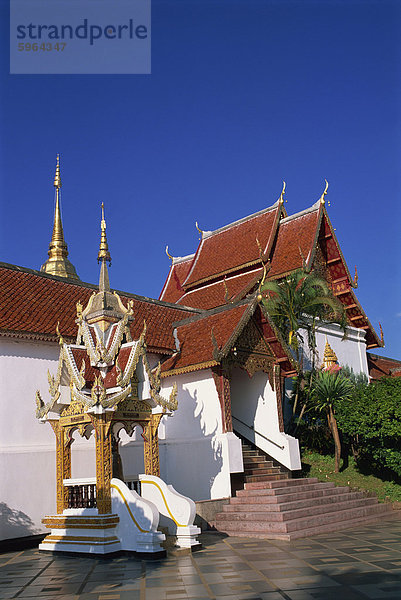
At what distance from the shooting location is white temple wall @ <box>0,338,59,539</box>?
10.1 m

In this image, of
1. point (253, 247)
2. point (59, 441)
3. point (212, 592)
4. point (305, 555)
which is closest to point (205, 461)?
point (59, 441)

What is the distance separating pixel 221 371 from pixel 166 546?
4.22 metres

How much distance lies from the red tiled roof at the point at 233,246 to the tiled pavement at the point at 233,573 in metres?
12.1

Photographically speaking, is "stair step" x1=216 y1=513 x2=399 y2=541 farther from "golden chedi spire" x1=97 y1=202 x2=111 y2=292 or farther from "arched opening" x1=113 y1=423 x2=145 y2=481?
"golden chedi spire" x1=97 y1=202 x2=111 y2=292

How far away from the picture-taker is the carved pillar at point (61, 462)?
376 inches

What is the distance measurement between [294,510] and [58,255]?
19073 mm

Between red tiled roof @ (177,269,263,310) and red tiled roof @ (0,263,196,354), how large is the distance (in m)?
2.85

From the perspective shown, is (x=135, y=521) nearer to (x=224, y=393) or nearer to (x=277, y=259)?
(x=224, y=393)

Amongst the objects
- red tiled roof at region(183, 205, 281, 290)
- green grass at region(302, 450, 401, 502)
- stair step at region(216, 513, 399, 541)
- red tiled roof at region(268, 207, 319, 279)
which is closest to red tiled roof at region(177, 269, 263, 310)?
red tiled roof at region(183, 205, 281, 290)

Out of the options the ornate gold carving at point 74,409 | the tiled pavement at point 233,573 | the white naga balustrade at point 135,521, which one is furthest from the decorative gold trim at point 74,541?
the ornate gold carving at point 74,409

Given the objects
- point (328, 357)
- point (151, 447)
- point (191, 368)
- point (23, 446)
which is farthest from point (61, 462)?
point (328, 357)

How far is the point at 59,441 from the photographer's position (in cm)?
983

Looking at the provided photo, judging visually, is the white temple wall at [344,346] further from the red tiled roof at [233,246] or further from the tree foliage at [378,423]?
the tree foliage at [378,423]

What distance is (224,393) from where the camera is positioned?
467 inches
